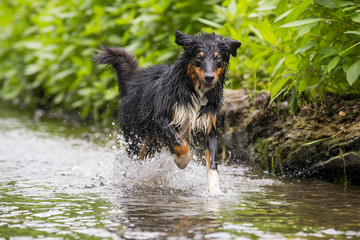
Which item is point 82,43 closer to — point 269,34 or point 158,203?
point 269,34

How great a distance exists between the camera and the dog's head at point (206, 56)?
16.7ft

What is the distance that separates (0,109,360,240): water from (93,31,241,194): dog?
1.24 feet

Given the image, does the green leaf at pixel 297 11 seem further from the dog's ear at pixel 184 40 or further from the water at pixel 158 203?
the water at pixel 158 203

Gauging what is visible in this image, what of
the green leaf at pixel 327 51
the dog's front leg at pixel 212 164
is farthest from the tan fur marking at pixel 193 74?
the green leaf at pixel 327 51

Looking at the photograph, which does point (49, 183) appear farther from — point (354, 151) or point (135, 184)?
point (354, 151)

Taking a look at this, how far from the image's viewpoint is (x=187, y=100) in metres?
5.44

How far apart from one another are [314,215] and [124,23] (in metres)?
7.71

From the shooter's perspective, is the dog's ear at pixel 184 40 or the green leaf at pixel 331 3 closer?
the green leaf at pixel 331 3

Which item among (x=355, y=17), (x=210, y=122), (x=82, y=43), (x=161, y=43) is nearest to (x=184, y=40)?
(x=210, y=122)

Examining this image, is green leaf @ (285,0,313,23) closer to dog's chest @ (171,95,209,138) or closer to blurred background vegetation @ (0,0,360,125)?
blurred background vegetation @ (0,0,360,125)

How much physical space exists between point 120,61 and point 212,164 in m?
2.17

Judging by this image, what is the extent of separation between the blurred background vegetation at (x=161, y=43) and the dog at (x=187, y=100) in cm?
70

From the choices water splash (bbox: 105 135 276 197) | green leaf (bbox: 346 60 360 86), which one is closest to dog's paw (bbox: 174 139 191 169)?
water splash (bbox: 105 135 276 197)

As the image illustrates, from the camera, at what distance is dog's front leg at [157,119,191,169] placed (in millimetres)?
5434
